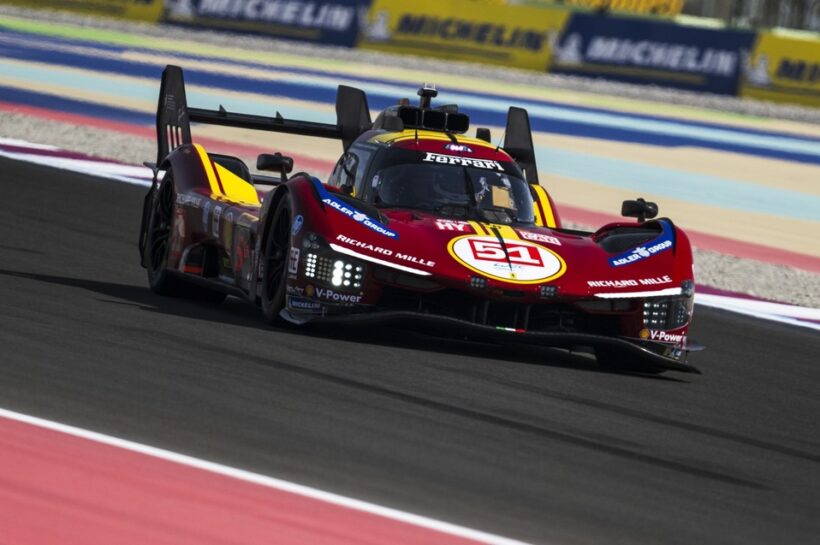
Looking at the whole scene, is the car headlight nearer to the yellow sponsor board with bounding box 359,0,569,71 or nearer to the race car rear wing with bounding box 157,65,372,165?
the race car rear wing with bounding box 157,65,372,165

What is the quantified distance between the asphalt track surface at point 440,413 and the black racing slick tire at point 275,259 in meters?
0.16

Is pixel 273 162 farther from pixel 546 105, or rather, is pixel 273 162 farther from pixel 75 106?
pixel 546 105

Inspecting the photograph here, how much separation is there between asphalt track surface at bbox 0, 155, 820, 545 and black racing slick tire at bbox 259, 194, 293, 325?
6.2 inches

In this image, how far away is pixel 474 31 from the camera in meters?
39.5

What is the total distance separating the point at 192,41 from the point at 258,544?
1445 inches

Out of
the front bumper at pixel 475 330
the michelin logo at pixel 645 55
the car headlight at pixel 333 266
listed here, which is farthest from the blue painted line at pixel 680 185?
the car headlight at pixel 333 266

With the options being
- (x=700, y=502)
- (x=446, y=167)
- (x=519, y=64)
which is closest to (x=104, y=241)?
(x=446, y=167)

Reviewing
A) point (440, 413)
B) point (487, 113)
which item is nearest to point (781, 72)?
point (487, 113)

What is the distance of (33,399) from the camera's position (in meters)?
7.14

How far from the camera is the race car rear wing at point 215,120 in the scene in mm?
12414

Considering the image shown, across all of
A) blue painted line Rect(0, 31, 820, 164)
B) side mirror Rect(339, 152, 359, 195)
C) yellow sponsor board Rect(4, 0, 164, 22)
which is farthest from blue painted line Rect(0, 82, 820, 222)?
yellow sponsor board Rect(4, 0, 164, 22)

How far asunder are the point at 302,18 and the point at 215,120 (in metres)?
29.8

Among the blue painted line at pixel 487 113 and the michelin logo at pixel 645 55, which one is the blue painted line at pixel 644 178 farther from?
the michelin logo at pixel 645 55

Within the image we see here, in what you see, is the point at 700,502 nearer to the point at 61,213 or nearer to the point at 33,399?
the point at 33,399
